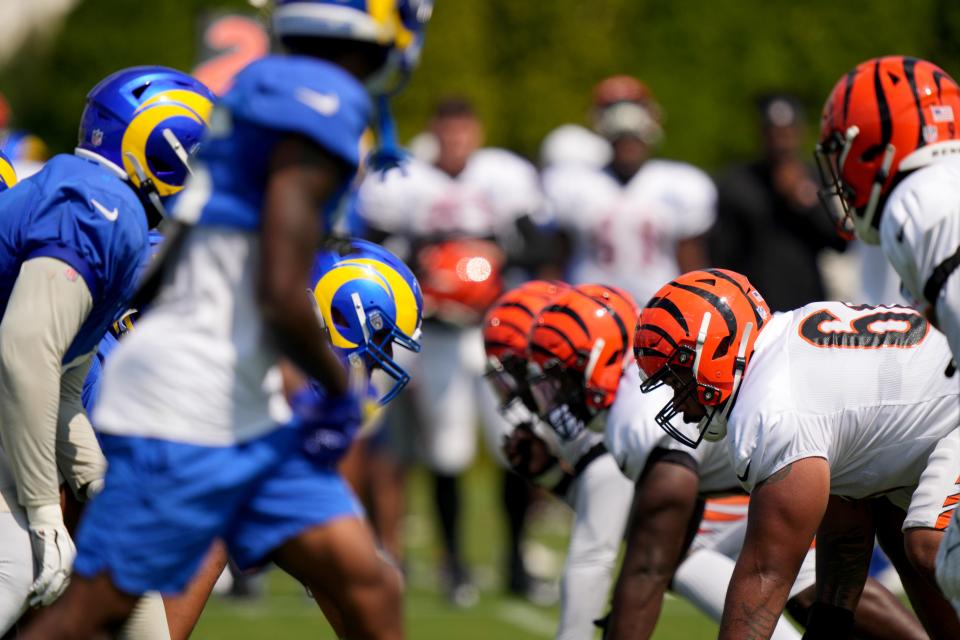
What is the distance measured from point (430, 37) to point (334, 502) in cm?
1173

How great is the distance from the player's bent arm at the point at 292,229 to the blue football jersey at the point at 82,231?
0.77 metres

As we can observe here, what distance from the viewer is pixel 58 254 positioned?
3.81 m

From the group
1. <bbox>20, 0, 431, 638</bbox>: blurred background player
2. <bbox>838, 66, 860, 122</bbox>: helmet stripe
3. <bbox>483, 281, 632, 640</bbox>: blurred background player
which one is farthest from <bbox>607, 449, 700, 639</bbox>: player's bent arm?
<bbox>20, 0, 431, 638</bbox>: blurred background player

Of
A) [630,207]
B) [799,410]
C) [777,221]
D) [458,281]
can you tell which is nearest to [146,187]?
[799,410]

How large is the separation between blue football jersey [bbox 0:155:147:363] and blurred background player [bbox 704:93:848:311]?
5001 mm

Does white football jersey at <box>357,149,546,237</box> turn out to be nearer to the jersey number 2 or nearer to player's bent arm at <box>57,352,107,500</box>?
player's bent arm at <box>57,352,107,500</box>

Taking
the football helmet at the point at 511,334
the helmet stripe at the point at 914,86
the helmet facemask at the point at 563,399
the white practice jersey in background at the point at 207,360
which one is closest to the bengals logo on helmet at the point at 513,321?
the football helmet at the point at 511,334

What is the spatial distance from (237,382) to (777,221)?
576 cm

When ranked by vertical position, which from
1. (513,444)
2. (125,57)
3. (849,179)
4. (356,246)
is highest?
(849,179)

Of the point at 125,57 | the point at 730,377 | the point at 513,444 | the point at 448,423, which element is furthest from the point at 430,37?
the point at 730,377

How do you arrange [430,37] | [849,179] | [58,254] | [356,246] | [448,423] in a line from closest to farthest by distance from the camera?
[58,254] → [849,179] → [356,246] → [448,423] → [430,37]

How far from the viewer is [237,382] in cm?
335

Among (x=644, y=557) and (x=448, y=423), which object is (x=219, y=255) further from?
(x=448, y=423)

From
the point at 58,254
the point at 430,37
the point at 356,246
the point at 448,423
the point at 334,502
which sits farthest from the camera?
the point at 430,37
